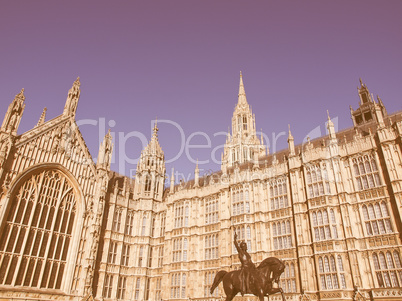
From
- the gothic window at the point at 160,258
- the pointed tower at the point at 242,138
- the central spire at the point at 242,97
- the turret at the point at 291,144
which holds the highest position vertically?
the central spire at the point at 242,97

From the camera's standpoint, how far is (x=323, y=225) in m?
27.8

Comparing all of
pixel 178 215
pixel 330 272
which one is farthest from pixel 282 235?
pixel 178 215

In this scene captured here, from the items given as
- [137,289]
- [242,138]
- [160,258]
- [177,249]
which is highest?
[242,138]

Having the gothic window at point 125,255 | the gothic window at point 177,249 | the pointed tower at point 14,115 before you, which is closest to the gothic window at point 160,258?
the gothic window at point 177,249

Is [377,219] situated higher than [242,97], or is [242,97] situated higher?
[242,97]

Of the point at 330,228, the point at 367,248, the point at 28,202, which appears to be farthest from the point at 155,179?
the point at 367,248

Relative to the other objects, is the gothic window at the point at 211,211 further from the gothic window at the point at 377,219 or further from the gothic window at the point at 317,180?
the gothic window at the point at 377,219

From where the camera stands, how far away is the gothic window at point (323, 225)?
27.2 m

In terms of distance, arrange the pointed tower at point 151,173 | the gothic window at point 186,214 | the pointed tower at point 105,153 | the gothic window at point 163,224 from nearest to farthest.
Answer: the gothic window at point 186,214, the pointed tower at point 105,153, the gothic window at point 163,224, the pointed tower at point 151,173

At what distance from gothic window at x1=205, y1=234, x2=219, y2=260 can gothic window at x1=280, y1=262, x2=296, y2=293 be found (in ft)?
26.2

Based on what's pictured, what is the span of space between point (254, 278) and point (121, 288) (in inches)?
1025

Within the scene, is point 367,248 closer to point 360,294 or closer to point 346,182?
point 360,294

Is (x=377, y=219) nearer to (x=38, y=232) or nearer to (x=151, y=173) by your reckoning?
(x=151, y=173)

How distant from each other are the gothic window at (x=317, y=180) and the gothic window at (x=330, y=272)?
19.0 feet
